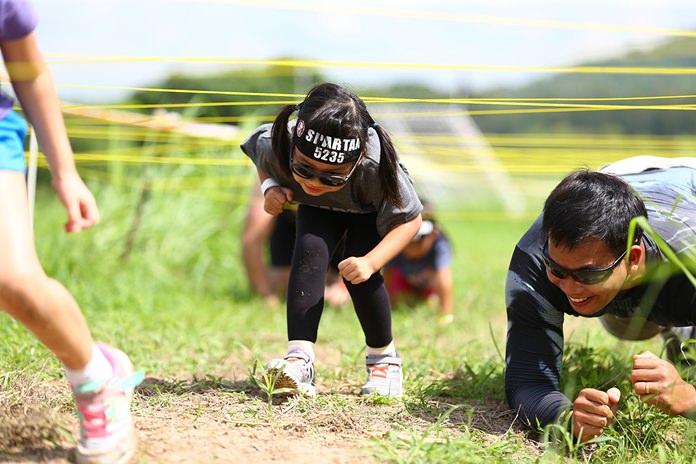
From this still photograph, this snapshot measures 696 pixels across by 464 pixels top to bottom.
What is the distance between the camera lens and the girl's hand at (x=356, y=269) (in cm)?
251

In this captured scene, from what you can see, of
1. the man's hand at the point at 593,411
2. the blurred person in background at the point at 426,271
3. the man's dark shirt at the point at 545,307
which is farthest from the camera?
the blurred person in background at the point at 426,271

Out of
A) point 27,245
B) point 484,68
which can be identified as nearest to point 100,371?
point 27,245

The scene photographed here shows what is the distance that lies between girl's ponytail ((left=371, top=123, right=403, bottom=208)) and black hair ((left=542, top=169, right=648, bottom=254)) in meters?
0.53

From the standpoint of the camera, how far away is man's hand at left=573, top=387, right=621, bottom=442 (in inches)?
86.0

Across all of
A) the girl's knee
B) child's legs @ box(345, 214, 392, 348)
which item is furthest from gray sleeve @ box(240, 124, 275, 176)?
the girl's knee

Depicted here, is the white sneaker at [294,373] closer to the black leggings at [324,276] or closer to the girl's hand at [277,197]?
the black leggings at [324,276]

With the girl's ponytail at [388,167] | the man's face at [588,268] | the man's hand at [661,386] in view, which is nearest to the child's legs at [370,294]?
the girl's ponytail at [388,167]

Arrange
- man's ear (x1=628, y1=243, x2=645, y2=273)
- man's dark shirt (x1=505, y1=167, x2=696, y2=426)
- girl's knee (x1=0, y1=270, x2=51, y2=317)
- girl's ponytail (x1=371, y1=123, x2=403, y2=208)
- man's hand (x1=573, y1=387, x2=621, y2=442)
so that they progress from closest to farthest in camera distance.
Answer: girl's knee (x1=0, y1=270, x2=51, y2=317) < man's hand (x1=573, y1=387, x2=621, y2=442) < man's ear (x1=628, y1=243, x2=645, y2=273) < man's dark shirt (x1=505, y1=167, x2=696, y2=426) < girl's ponytail (x1=371, y1=123, x2=403, y2=208)

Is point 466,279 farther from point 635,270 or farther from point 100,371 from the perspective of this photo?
point 100,371

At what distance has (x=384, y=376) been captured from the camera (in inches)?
109

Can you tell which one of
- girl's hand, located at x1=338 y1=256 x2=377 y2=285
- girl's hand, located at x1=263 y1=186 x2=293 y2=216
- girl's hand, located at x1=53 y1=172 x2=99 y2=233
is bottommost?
girl's hand, located at x1=338 y1=256 x2=377 y2=285

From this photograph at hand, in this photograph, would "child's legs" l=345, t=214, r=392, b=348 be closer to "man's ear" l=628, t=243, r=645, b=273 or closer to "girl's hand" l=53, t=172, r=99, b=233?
"man's ear" l=628, t=243, r=645, b=273

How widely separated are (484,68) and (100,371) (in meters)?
1.97

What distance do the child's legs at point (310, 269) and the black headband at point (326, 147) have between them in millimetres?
362
